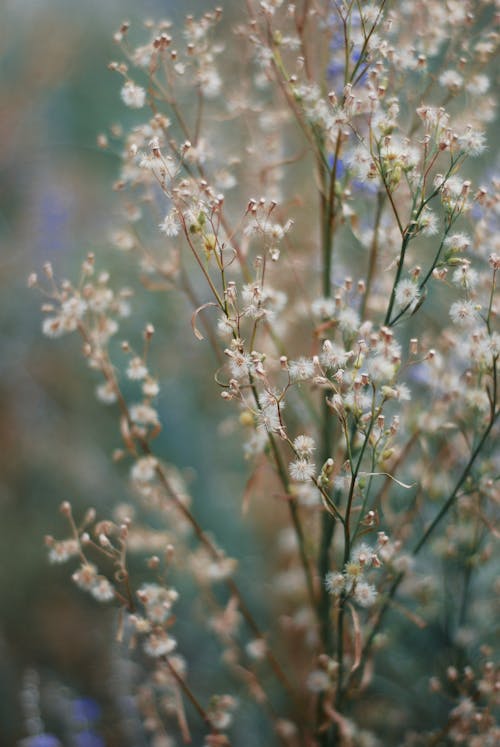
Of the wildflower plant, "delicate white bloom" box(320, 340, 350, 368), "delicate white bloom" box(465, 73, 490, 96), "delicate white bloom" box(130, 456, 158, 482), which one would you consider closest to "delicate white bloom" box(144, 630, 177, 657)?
the wildflower plant

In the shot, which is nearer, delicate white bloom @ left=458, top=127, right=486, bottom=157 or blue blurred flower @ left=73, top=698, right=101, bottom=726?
delicate white bloom @ left=458, top=127, right=486, bottom=157

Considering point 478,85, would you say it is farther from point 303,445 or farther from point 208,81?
point 303,445

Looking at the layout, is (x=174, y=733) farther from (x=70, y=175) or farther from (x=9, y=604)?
(x=70, y=175)

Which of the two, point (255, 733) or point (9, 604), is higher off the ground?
point (9, 604)

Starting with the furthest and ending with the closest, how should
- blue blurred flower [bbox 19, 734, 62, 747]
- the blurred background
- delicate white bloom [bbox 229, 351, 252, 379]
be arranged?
the blurred background, blue blurred flower [bbox 19, 734, 62, 747], delicate white bloom [bbox 229, 351, 252, 379]

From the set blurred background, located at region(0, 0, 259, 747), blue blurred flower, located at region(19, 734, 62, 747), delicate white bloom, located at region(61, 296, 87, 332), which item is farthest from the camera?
blurred background, located at region(0, 0, 259, 747)

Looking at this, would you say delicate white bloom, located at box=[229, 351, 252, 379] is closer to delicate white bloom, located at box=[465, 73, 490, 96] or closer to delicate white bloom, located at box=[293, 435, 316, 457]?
delicate white bloom, located at box=[293, 435, 316, 457]

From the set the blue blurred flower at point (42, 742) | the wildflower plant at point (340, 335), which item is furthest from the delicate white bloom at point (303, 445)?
the blue blurred flower at point (42, 742)

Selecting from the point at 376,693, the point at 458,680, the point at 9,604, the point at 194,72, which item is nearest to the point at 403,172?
the point at 194,72

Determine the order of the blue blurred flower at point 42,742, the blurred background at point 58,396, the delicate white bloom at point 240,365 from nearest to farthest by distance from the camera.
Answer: the delicate white bloom at point 240,365 → the blue blurred flower at point 42,742 → the blurred background at point 58,396

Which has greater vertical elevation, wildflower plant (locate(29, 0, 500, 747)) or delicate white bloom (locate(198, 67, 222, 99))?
delicate white bloom (locate(198, 67, 222, 99))

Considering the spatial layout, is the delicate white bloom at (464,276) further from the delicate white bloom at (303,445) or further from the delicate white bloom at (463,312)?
the delicate white bloom at (303,445)
